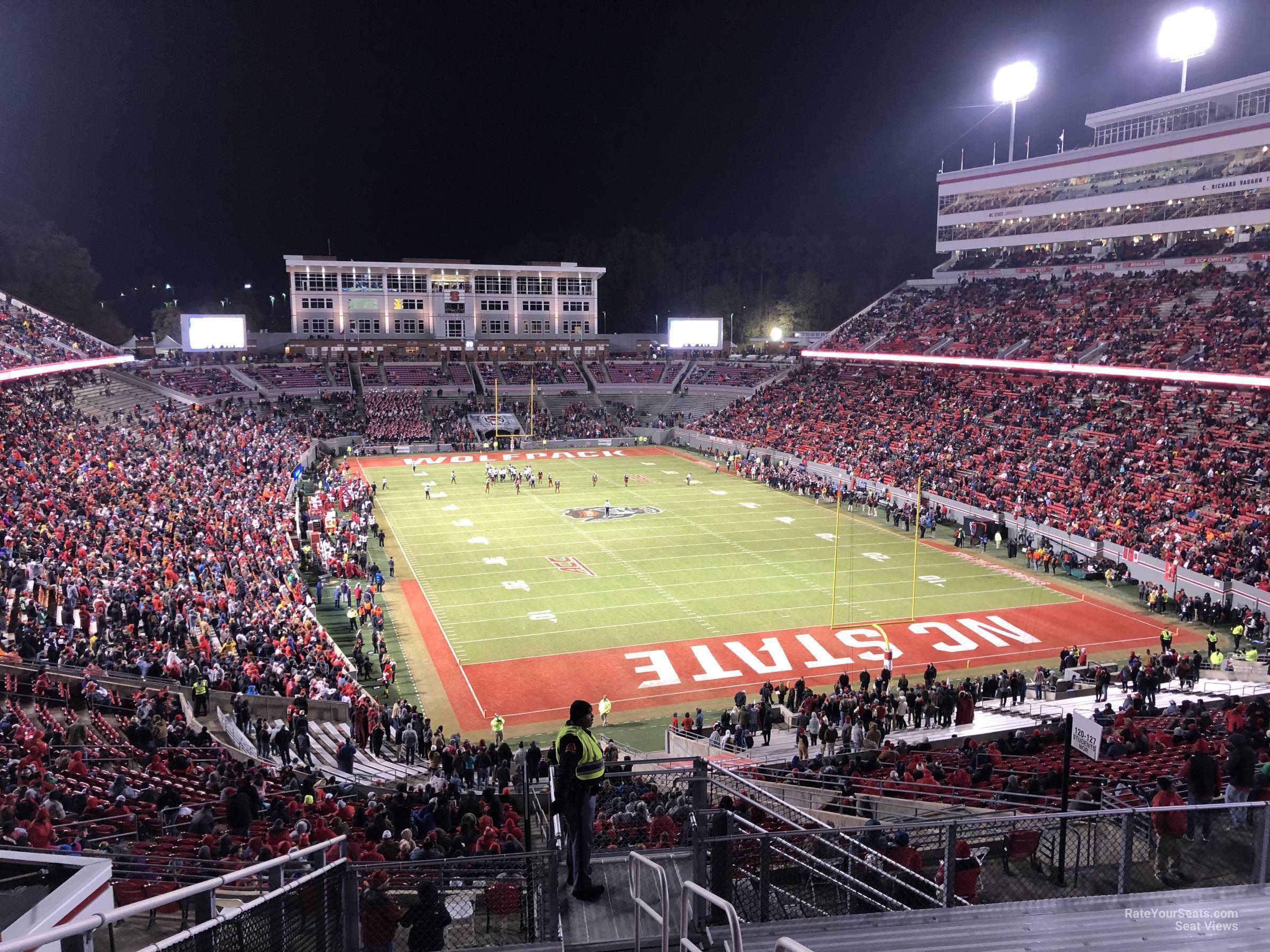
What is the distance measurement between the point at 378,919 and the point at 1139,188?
62.7 meters

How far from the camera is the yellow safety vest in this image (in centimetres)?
626

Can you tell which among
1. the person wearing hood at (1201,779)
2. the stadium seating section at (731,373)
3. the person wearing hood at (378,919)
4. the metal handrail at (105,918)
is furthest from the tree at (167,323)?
the metal handrail at (105,918)

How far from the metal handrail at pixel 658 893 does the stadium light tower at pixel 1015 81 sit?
65138mm

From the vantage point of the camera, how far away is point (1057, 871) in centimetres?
756

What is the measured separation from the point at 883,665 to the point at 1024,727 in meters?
6.17

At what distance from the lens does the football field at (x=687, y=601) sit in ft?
77.9

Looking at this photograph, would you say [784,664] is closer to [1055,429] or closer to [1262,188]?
[1055,429]

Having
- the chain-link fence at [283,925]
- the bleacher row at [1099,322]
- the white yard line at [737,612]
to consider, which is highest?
the bleacher row at [1099,322]

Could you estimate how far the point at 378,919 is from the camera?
6.37 m

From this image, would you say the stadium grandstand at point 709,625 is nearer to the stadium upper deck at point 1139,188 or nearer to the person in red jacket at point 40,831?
the person in red jacket at point 40,831

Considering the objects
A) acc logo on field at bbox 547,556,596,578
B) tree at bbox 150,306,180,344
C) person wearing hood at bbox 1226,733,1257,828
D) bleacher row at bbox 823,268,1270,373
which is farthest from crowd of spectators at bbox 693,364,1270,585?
tree at bbox 150,306,180,344

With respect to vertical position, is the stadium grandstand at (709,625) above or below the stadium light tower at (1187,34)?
below

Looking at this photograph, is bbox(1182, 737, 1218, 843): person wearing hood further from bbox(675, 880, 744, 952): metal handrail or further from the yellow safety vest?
bbox(675, 880, 744, 952): metal handrail

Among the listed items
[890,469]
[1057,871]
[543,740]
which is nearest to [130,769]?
[543,740]
